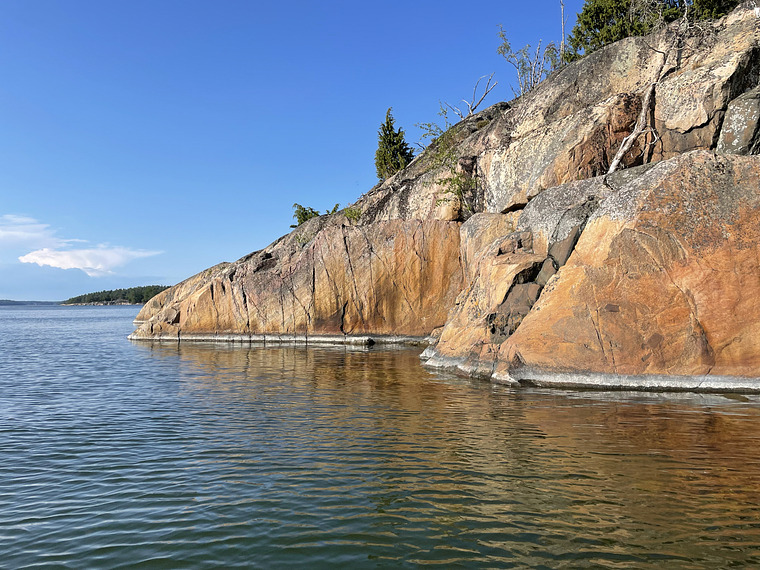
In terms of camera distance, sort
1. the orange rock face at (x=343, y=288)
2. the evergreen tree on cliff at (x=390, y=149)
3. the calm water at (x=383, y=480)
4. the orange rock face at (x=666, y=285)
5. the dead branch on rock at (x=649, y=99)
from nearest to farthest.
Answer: the calm water at (x=383, y=480) < the orange rock face at (x=666, y=285) < the dead branch on rock at (x=649, y=99) < the orange rock face at (x=343, y=288) < the evergreen tree on cliff at (x=390, y=149)

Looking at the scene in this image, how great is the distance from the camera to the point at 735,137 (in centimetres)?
2134

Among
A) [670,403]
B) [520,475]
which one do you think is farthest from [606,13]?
[520,475]

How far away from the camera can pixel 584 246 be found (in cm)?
1866

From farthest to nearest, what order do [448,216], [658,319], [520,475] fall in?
[448,216]
[658,319]
[520,475]

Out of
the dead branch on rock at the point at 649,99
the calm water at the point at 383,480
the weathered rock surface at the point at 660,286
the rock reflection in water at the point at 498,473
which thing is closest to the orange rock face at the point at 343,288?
the dead branch on rock at the point at 649,99

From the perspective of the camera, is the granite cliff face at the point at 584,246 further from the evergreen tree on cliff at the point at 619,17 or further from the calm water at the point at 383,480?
the evergreen tree on cliff at the point at 619,17

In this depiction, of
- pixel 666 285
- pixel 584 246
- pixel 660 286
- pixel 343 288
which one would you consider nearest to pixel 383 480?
pixel 660 286

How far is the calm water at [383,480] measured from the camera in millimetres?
6441

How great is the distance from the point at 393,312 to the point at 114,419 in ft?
79.6

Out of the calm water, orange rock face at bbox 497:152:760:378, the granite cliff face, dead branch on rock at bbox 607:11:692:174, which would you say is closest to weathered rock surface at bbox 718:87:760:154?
the granite cliff face

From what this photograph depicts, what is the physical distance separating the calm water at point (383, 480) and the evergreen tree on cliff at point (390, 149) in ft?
134

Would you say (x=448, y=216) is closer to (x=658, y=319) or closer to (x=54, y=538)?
(x=658, y=319)

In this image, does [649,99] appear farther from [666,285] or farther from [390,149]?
[390,149]

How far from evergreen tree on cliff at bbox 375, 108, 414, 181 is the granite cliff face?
46.7 feet
